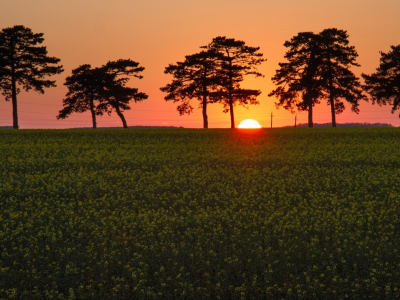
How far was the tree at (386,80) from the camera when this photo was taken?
81.2 metres

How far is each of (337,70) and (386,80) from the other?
791cm

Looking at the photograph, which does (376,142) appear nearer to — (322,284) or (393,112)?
(322,284)

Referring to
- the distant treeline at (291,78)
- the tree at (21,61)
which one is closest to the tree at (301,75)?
the distant treeline at (291,78)

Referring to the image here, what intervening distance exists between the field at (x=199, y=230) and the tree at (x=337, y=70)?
5255 centimetres

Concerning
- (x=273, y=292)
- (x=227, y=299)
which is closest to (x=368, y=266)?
(x=273, y=292)

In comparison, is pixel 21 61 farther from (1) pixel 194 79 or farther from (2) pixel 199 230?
(2) pixel 199 230

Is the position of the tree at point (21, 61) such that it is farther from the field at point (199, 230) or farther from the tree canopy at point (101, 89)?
the field at point (199, 230)

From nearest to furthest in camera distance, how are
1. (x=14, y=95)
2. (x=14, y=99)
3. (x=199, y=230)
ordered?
1. (x=199, y=230)
2. (x=14, y=99)
3. (x=14, y=95)

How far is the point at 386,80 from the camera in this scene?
8175cm

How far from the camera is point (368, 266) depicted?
12.3 m

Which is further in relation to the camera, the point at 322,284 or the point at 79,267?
the point at 79,267

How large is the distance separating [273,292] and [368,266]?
2744mm

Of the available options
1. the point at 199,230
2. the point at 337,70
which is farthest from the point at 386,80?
the point at 199,230

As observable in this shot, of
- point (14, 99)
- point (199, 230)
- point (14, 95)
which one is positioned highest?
point (14, 95)
